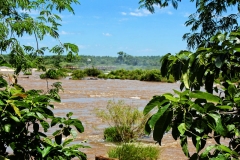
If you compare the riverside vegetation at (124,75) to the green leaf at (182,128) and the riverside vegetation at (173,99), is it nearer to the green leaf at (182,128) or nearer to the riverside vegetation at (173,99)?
the riverside vegetation at (173,99)

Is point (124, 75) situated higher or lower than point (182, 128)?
lower

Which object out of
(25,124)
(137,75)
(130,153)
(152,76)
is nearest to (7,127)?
(25,124)

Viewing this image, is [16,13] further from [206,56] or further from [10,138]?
[206,56]

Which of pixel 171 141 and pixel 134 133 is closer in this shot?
pixel 134 133

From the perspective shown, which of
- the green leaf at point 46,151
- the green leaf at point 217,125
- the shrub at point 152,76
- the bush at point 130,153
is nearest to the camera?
the green leaf at point 217,125

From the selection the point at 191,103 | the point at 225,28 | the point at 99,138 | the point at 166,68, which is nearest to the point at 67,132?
the point at 166,68

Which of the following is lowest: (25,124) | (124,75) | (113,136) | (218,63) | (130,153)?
(113,136)

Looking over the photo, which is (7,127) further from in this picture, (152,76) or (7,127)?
(152,76)

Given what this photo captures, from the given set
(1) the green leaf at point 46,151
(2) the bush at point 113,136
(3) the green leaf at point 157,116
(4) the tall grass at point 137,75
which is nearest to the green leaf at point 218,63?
(3) the green leaf at point 157,116

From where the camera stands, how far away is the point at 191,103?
1.29 meters

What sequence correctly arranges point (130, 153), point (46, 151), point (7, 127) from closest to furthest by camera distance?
point (7, 127) → point (46, 151) → point (130, 153)

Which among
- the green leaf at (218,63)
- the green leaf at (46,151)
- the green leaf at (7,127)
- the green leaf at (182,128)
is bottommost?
the green leaf at (46,151)

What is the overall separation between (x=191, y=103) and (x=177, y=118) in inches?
3.3

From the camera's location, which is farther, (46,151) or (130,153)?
(130,153)
